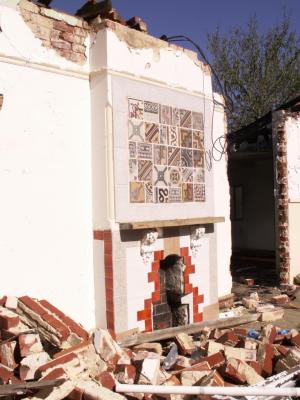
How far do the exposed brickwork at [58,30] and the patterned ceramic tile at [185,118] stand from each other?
1.63 meters

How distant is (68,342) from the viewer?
14.9ft

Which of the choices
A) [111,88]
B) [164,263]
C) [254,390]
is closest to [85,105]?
[111,88]

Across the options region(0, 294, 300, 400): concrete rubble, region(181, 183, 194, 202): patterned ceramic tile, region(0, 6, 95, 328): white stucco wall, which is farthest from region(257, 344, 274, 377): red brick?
region(181, 183, 194, 202): patterned ceramic tile

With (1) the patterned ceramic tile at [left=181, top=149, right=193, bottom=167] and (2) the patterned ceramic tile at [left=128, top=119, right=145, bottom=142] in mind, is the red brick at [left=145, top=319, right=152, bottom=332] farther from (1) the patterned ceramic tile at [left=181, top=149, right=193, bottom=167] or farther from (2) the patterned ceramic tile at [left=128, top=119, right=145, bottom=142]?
(2) the patterned ceramic tile at [left=128, top=119, right=145, bottom=142]

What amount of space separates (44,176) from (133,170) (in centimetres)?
115

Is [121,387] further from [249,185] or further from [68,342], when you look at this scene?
[249,185]

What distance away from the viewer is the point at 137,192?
19.8 feet

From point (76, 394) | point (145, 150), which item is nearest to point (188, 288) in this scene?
point (145, 150)

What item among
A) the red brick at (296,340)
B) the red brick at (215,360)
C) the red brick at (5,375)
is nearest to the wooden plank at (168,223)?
the red brick at (215,360)

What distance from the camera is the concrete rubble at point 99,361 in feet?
13.2

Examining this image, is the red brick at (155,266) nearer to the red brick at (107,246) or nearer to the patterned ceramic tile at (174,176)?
the red brick at (107,246)

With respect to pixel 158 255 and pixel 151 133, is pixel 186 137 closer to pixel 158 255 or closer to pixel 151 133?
pixel 151 133

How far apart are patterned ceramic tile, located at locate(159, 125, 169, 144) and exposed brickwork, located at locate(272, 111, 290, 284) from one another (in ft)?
14.3

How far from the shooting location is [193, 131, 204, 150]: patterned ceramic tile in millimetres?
6965
